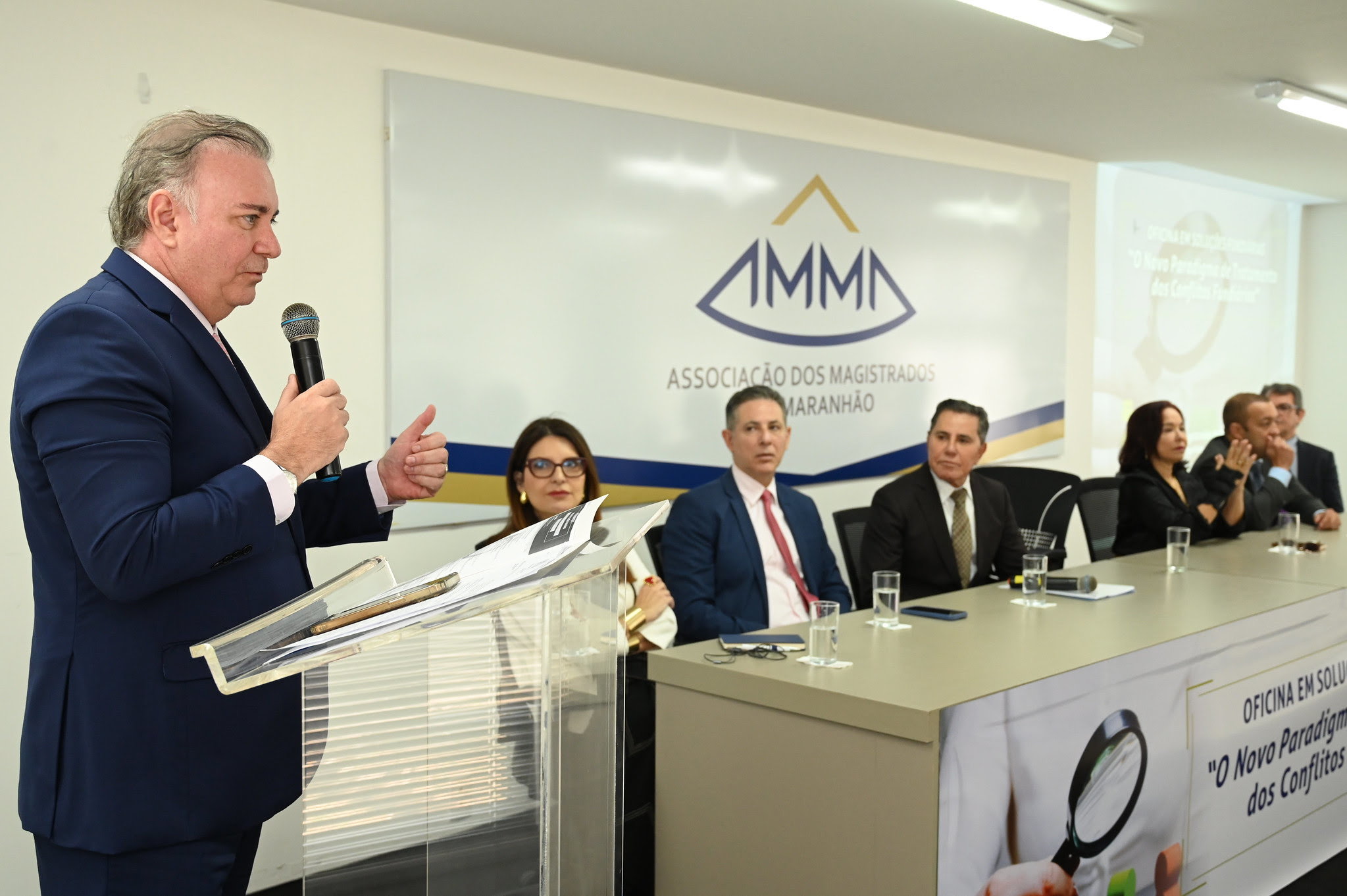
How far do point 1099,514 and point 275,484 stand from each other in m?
4.25

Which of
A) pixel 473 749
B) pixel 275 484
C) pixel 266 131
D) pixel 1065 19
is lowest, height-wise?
pixel 473 749

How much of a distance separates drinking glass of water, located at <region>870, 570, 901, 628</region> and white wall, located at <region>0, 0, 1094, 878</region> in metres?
1.78

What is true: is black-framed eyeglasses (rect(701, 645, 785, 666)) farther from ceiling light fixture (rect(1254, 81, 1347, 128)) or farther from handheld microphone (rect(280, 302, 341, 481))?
ceiling light fixture (rect(1254, 81, 1347, 128))

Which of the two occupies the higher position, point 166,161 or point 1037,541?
point 166,161

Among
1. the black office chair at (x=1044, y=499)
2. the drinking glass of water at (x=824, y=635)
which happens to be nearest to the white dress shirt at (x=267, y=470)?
the drinking glass of water at (x=824, y=635)

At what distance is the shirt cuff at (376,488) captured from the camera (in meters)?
1.76

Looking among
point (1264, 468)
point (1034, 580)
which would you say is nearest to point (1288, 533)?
point (1264, 468)

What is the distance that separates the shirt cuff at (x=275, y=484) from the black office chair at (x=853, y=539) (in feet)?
8.99

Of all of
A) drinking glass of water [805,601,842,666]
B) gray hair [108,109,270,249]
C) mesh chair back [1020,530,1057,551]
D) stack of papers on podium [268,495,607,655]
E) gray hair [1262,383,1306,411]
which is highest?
gray hair [108,109,270,249]

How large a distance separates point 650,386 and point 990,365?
2.47 metres

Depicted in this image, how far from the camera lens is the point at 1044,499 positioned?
15.8 ft

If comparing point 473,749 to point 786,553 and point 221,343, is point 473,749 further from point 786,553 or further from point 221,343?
point 786,553

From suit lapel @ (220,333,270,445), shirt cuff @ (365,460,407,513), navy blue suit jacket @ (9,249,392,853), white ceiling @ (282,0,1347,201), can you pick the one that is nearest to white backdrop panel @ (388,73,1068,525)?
white ceiling @ (282,0,1347,201)

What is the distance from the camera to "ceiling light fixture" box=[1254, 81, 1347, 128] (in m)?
4.82
